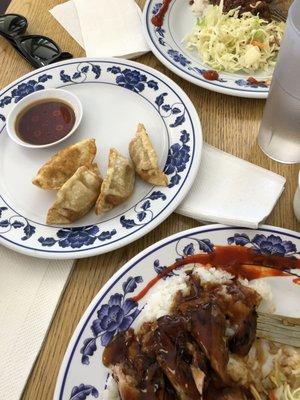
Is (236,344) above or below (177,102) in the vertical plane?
below

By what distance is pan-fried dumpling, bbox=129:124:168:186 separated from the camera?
1534 millimetres

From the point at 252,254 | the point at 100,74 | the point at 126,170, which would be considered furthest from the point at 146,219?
the point at 100,74

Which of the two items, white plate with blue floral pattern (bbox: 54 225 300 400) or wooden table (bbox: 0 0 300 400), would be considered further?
wooden table (bbox: 0 0 300 400)

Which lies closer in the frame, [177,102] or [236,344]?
[236,344]

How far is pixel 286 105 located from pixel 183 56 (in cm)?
67

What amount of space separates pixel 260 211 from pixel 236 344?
1.53 feet

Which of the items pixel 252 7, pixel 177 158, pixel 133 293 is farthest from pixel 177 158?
pixel 252 7

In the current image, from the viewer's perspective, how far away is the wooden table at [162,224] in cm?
127

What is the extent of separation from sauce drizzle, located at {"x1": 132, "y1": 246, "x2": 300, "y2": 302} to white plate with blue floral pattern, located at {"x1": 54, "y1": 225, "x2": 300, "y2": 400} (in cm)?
1

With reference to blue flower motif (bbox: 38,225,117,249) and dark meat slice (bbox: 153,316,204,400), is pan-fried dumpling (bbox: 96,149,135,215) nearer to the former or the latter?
blue flower motif (bbox: 38,225,117,249)

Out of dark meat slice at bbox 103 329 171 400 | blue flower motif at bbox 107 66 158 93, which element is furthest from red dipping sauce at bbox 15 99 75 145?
dark meat slice at bbox 103 329 171 400

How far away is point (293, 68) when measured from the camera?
1.32 meters

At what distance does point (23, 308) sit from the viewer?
1343mm

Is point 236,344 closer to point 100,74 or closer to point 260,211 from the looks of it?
point 260,211
